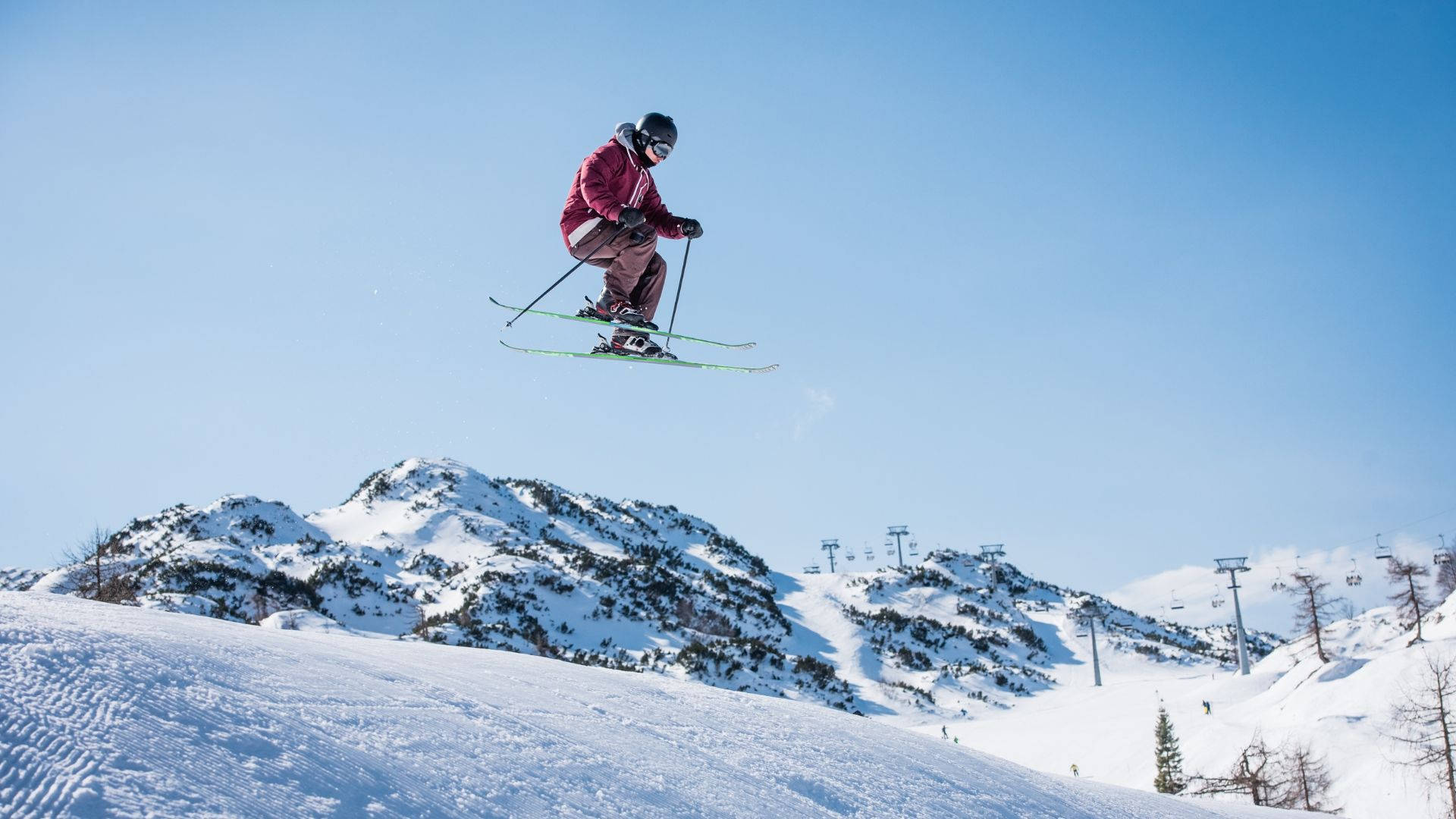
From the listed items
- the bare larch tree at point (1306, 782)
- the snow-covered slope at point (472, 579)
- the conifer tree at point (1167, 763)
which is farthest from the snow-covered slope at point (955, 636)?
the bare larch tree at point (1306, 782)

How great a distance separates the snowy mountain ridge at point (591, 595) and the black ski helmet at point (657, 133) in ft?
85.9

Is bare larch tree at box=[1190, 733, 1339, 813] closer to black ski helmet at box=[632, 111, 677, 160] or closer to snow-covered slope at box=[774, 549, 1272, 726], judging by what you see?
snow-covered slope at box=[774, 549, 1272, 726]

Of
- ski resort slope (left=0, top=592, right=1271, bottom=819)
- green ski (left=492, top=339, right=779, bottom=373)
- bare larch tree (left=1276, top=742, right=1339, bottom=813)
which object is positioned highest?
green ski (left=492, top=339, right=779, bottom=373)

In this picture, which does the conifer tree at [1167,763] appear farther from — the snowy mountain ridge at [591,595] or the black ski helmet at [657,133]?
the black ski helmet at [657,133]

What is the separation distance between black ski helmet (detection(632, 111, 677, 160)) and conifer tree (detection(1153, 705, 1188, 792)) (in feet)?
110

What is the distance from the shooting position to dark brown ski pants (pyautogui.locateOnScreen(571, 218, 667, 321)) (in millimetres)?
9289

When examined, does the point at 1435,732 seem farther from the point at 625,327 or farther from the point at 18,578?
the point at 18,578

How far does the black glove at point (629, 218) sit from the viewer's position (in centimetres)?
857

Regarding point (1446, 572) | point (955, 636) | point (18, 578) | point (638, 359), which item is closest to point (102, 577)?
point (18, 578)

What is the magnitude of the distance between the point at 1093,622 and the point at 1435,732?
37712mm

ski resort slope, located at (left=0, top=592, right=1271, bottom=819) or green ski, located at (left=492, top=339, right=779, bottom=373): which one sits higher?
green ski, located at (left=492, top=339, right=779, bottom=373)

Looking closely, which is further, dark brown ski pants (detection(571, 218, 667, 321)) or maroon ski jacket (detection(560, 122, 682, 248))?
dark brown ski pants (detection(571, 218, 667, 321))

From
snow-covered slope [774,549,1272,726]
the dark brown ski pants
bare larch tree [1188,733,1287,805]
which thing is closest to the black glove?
the dark brown ski pants

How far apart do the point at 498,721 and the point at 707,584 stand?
207 feet
